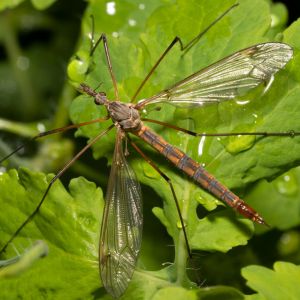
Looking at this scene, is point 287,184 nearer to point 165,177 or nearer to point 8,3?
point 165,177

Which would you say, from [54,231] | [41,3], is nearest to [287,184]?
[54,231]

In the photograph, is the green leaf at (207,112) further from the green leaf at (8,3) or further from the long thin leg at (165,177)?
the green leaf at (8,3)

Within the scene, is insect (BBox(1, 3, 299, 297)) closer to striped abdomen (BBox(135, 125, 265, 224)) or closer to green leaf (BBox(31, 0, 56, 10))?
striped abdomen (BBox(135, 125, 265, 224))

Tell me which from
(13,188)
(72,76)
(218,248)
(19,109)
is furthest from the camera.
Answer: (19,109)

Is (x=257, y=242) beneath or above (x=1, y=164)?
beneath

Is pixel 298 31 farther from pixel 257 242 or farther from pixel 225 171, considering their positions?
pixel 257 242

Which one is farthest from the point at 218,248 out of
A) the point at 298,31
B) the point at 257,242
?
the point at 257,242

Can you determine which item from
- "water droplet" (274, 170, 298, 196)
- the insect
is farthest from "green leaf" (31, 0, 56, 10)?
"water droplet" (274, 170, 298, 196)
